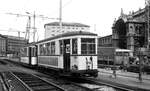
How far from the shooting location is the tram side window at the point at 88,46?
13109 millimetres

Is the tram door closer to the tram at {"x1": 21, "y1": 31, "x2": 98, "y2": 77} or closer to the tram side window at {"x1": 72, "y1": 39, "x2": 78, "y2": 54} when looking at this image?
the tram at {"x1": 21, "y1": 31, "x2": 98, "y2": 77}

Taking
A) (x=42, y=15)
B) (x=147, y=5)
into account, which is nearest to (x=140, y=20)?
(x=147, y=5)

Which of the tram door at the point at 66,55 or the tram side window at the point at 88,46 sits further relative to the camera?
the tram door at the point at 66,55

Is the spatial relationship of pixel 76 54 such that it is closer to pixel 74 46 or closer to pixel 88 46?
pixel 74 46

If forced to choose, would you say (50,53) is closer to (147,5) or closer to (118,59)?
(118,59)

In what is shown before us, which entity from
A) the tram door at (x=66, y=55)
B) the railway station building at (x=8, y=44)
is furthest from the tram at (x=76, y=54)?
the railway station building at (x=8, y=44)

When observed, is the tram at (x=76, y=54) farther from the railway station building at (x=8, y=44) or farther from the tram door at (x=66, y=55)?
the railway station building at (x=8, y=44)

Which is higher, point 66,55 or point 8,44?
point 8,44

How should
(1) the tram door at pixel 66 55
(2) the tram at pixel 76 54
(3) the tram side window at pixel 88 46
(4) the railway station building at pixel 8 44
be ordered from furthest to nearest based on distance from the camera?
(4) the railway station building at pixel 8 44, (1) the tram door at pixel 66 55, (3) the tram side window at pixel 88 46, (2) the tram at pixel 76 54

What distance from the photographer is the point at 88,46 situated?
43.7 feet

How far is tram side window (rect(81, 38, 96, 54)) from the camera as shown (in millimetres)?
13109

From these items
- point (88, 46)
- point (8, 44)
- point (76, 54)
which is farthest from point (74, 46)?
point (8, 44)

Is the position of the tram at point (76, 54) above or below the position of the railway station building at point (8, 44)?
below

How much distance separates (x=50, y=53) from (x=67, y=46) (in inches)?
113
